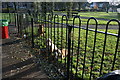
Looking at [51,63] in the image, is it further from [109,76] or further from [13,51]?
[109,76]

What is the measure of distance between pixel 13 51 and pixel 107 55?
133 inches

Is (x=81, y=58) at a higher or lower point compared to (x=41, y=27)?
lower

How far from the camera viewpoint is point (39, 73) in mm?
3160

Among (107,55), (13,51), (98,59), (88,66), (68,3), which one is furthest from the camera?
(68,3)

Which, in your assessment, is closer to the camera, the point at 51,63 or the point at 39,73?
the point at 39,73

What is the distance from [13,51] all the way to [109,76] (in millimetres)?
4027

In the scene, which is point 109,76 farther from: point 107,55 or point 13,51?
point 13,51

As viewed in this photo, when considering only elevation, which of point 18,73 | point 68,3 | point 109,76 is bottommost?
point 18,73

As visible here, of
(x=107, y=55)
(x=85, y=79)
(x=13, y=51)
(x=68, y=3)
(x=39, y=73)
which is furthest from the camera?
(x=68, y=3)

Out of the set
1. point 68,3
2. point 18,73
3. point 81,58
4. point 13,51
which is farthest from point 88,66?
point 68,3

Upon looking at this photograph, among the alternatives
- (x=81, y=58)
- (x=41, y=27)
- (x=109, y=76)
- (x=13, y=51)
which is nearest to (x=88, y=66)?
(x=81, y=58)

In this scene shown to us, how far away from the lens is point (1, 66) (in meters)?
3.53

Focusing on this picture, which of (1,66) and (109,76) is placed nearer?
(109,76)

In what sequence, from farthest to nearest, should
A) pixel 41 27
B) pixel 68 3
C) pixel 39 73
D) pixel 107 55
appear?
pixel 68 3 < pixel 41 27 < pixel 107 55 < pixel 39 73
